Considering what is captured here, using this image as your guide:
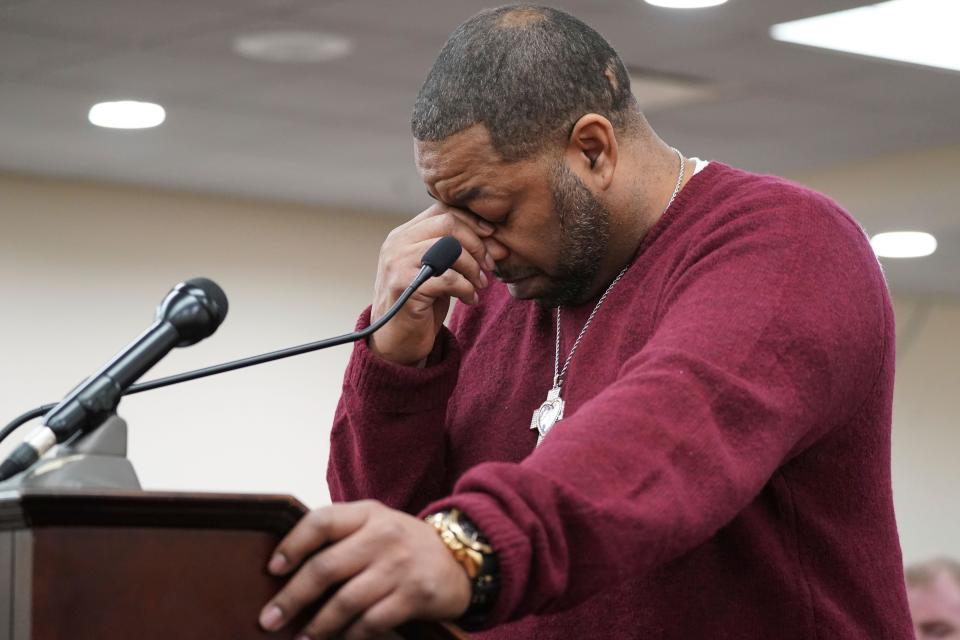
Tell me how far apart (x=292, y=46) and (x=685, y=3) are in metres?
1.18

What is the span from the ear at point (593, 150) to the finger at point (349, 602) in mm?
743

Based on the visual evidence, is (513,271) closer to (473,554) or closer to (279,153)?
(473,554)

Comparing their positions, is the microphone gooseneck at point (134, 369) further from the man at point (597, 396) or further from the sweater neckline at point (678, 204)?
the sweater neckline at point (678, 204)

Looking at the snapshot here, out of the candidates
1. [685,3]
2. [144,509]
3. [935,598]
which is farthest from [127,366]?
[935,598]

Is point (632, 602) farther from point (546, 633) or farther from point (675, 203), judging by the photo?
point (675, 203)

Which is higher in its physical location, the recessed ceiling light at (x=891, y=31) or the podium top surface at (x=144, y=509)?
the recessed ceiling light at (x=891, y=31)

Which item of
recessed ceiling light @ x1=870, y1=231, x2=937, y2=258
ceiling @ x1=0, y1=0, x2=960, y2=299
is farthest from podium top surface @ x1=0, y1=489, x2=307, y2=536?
recessed ceiling light @ x1=870, y1=231, x2=937, y2=258

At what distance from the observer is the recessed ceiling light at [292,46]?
14.7ft

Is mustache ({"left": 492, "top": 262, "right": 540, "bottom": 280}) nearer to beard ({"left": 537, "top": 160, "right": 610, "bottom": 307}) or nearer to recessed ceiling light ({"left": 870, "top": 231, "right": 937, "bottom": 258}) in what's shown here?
beard ({"left": 537, "top": 160, "right": 610, "bottom": 307})

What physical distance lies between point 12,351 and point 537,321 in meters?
4.78

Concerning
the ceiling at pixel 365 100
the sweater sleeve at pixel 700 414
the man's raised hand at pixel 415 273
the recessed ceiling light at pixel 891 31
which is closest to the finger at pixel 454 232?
the man's raised hand at pixel 415 273

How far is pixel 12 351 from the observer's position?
6215 mm

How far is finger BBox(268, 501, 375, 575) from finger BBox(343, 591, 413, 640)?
55mm

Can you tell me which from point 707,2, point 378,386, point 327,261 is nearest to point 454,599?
point 378,386
